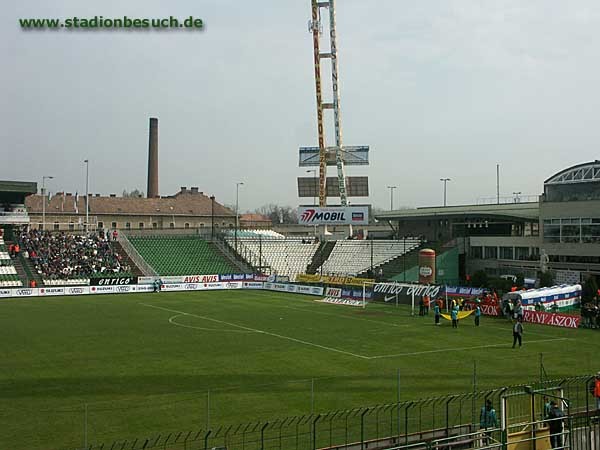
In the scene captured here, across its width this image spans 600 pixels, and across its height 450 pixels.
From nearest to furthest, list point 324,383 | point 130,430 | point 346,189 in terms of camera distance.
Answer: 1. point 130,430
2. point 324,383
3. point 346,189

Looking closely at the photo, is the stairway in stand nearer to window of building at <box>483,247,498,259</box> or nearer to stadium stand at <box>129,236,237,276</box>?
stadium stand at <box>129,236,237,276</box>

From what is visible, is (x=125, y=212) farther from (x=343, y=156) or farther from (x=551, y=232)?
(x=551, y=232)

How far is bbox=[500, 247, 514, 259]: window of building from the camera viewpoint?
67375mm

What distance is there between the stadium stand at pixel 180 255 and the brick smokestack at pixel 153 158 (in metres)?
37.0

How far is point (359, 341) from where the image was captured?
33.6 m

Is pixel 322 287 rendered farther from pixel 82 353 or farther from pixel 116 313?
pixel 82 353

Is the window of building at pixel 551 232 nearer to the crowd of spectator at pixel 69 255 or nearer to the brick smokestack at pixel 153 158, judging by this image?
the crowd of spectator at pixel 69 255

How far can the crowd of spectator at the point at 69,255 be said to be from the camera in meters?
67.2

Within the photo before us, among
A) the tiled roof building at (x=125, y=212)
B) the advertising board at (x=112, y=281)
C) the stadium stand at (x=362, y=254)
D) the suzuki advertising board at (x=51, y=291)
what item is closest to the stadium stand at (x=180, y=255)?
the advertising board at (x=112, y=281)

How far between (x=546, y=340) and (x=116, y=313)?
91.7ft

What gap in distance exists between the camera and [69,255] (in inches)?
2761

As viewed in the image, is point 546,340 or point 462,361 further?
point 546,340

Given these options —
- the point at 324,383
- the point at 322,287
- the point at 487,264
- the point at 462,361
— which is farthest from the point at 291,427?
the point at 487,264

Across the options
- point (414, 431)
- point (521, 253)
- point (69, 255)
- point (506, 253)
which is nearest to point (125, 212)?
point (69, 255)
